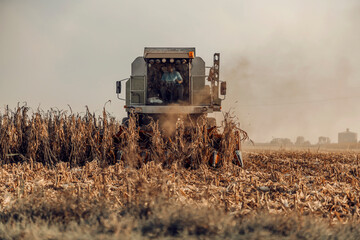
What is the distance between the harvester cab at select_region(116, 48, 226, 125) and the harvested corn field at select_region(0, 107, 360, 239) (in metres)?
2.67

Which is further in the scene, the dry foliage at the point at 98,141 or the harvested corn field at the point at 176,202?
the dry foliage at the point at 98,141

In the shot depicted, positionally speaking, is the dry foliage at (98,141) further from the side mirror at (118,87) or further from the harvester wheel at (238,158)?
the side mirror at (118,87)

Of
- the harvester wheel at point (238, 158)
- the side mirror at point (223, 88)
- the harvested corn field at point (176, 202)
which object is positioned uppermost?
the side mirror at point (223, 88)

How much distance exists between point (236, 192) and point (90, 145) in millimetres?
4745

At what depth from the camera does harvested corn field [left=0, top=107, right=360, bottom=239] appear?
3.47 meters

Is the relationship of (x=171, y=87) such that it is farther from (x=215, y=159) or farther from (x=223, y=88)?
(x=215, y=159)

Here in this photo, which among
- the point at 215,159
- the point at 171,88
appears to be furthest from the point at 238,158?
the point at 171,88

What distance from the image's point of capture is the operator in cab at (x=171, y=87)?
11492 millimetres

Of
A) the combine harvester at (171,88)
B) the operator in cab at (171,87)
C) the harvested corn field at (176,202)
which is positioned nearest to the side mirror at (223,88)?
the combine harvester at (171,88)

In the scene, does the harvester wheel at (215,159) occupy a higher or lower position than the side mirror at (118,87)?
lower

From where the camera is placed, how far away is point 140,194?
425 centimetres

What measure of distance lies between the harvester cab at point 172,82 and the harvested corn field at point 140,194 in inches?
105

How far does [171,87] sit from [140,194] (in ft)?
24.6

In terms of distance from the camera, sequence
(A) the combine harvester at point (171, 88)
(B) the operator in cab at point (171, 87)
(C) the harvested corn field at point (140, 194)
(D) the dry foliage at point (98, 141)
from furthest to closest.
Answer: (B) the operator in cab at point (171, 87) < (A) the combine harvester at point (171, 88) < (D) the dry foliage at point (98, 141) < (C) the harvested corn field at point (140, 194)
